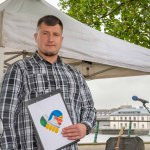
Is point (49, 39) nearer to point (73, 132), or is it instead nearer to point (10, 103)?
point (10, 103)

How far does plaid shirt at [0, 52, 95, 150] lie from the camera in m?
2.02

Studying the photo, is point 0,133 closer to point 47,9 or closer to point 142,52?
point 47,9

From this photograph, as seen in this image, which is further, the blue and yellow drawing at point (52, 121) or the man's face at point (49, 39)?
the man's face at point (49, 39)

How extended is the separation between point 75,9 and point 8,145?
12.8 metres

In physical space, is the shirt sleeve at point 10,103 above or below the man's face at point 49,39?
below

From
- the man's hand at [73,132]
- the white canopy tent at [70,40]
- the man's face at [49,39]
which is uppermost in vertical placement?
the white canopy tent at [70,40]

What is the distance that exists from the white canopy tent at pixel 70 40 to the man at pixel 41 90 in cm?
114

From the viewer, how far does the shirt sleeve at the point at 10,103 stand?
1.99 meters

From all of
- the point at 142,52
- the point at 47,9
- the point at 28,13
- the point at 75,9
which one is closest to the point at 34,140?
the point at 28,13

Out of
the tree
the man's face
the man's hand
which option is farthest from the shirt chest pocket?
the tree

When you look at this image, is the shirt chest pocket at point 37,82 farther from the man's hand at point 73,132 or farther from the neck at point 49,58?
the man's hand at point 73,132

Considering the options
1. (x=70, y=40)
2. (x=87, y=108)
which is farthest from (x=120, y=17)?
(x=87, y=108)

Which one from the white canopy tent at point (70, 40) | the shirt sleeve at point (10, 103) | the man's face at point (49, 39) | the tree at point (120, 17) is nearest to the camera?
the shirt sleeve at point (10, 103)

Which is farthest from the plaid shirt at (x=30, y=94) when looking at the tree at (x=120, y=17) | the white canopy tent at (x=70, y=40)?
the tree at (x=120, y=17)
